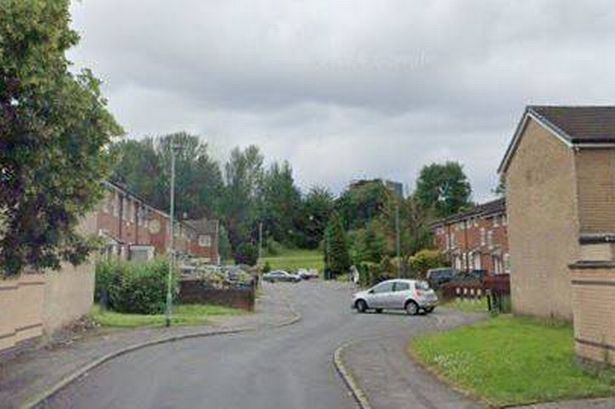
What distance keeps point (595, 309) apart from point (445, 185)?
10036cm

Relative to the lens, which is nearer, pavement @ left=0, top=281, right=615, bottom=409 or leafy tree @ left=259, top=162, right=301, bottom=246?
pavement @ left=0, top=281, right=615, bottom=409

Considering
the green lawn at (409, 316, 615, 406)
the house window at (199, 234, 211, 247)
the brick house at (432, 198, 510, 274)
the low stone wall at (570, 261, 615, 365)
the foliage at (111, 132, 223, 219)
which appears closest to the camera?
the green lawn at (409, 316, 615, 406)

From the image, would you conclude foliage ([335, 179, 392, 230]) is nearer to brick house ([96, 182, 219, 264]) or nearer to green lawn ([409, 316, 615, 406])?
brick house ([96, 182, 219, 264])

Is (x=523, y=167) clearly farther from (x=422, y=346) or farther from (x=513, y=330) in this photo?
(x=422, y=346)

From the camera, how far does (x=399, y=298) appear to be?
123 ft

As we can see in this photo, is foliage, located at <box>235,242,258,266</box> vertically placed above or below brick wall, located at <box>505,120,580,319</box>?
above

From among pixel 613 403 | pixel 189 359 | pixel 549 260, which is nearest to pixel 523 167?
pixel 549 260

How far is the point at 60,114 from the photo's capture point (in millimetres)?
11383

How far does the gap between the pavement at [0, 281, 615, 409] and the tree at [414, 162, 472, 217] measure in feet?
284

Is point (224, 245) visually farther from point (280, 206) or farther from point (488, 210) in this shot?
point (488, 210)

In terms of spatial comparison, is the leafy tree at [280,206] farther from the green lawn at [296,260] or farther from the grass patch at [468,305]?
the grass patch at [468,305]

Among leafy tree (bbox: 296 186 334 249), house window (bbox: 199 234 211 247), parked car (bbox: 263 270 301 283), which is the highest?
leafy tree (bbox: 296 186 334 249)

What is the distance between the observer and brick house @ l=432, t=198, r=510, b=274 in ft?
191

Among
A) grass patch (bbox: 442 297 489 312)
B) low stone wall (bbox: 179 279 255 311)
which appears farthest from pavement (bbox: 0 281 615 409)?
grass patch (bbox: 442 297 489 312)
